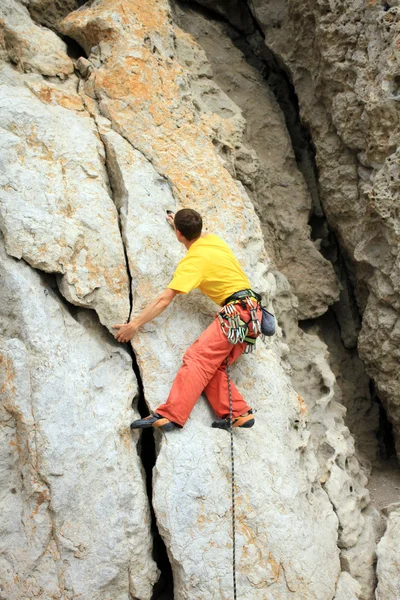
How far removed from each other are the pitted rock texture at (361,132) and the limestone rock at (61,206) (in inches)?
94.3

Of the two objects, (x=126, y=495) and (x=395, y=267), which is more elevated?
(x=395, y=267)

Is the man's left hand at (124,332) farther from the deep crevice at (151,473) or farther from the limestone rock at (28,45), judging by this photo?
the limestone rock at (28,45)

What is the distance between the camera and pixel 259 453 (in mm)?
4352

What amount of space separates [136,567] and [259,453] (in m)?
1.18

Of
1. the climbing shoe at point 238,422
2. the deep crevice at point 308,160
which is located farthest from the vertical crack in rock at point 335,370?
the climbing shoe at point 238,422

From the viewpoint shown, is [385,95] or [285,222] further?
[285,222]

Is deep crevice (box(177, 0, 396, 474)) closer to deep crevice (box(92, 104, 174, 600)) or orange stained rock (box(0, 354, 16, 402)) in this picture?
deep crevice (box(92, 104, 174, 600))

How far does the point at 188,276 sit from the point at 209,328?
1.44 ft

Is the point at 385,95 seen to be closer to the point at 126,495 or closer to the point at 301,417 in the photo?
the point at 301,417

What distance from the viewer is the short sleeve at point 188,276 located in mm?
4105

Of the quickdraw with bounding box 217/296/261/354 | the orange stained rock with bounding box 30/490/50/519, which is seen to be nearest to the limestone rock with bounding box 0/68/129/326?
the quickdraw with bounding box 217/296/261/354

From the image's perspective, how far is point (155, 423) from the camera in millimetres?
4059

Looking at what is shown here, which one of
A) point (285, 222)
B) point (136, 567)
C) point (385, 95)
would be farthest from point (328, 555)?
point (385, 95)

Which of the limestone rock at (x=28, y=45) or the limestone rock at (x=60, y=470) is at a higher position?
the limestone rock at (x=28, y=45)
